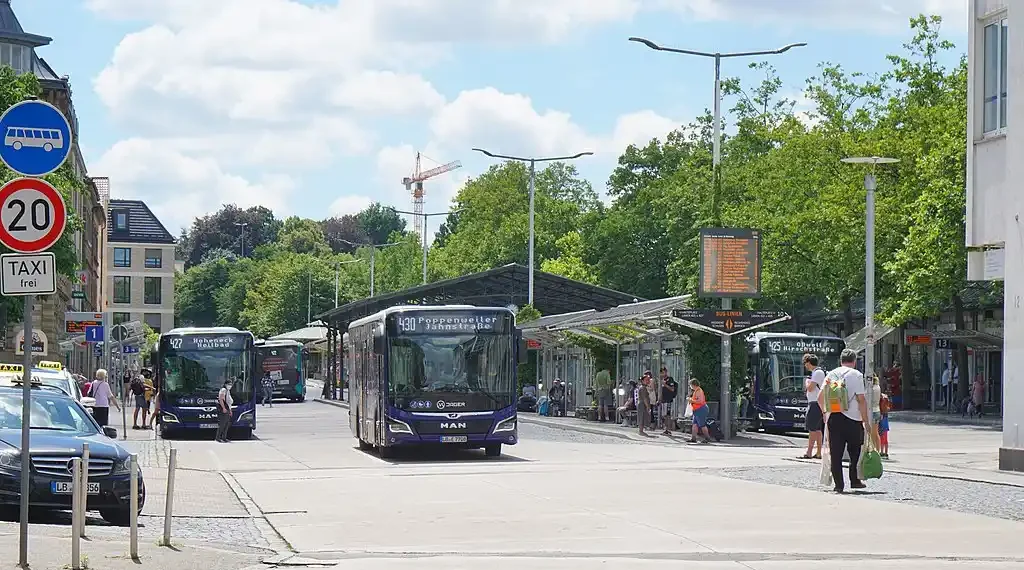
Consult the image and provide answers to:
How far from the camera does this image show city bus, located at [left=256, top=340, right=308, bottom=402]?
87.6m

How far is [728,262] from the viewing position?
39031 millimetres

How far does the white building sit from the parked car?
550 inches

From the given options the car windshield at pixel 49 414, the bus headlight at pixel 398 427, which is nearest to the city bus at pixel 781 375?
the bus headlight at pixel 398 427

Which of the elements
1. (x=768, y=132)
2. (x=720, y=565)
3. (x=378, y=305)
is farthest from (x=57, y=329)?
(x=720, y=565)

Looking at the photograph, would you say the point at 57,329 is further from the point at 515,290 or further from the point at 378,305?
the point at 515,290

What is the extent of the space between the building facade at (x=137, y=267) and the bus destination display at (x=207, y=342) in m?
112

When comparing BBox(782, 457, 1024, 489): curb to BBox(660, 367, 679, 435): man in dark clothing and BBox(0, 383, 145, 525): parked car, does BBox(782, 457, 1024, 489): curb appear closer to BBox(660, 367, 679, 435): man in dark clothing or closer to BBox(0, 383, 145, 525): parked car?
BBox(0, 383, 145, 525): parked car

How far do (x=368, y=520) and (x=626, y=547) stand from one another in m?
3.92

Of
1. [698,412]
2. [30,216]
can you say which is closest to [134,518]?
[30,216]

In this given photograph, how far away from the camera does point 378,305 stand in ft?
238

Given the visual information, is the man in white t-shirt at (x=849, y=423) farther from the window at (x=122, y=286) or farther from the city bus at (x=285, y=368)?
the window at (x=122, y=286)

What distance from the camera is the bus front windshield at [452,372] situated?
30.1 meters

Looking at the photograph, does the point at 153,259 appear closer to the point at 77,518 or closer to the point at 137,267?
the point at 137,267

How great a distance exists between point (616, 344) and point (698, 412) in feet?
40.8
